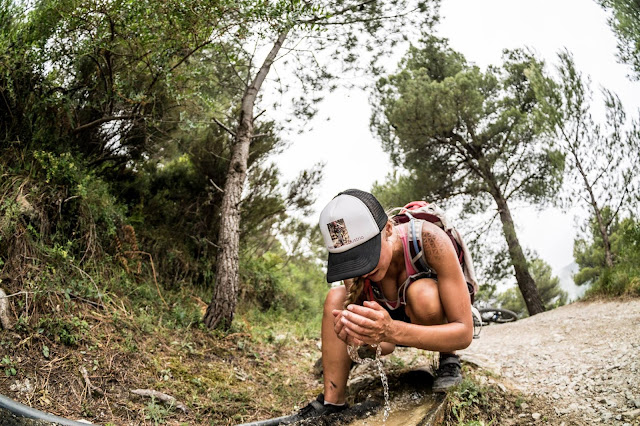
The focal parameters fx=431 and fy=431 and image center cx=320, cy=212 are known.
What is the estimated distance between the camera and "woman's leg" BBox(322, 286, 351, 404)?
2133mm

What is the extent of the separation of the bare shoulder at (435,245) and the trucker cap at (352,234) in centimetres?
24

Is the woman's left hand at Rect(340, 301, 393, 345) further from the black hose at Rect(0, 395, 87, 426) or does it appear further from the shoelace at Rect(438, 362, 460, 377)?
the black hose at Rect(0, 395, 87, 426)

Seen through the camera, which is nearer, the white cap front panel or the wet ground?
the white cap front panel

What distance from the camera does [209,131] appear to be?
5.63m

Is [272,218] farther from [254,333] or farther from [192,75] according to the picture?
[192,75]

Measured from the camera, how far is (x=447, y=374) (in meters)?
2.44

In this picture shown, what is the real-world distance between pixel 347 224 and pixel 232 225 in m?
2.85

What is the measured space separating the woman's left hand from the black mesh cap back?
352mm

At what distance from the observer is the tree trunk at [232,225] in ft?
13.7

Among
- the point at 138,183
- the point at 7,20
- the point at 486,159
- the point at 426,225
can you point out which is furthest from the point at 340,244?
the point at 486,159

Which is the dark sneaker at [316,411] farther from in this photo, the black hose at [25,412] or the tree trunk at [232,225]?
the tree trunk at [232,225]

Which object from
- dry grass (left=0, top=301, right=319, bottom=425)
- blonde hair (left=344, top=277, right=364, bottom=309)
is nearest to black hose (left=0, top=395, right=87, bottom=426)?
dry grass (left=0, top=301, right=319, bottom=425)

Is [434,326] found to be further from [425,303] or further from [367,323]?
[367,323]

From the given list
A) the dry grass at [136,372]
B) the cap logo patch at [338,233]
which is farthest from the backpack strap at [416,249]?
the dry grass at [136,372]
